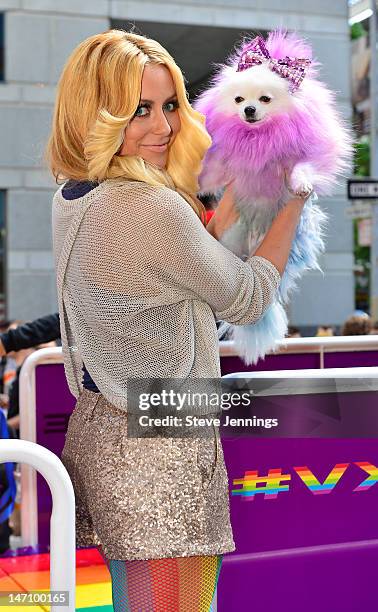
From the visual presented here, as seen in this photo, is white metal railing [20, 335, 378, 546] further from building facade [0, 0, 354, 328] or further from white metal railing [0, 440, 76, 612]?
building facade [0, 0, 354, 328]

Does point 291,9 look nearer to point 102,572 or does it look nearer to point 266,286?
point 102,572

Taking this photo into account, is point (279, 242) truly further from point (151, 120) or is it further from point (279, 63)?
point (279, 63)

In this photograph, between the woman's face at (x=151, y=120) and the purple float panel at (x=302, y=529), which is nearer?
the woman's face at (x=151, y=120)

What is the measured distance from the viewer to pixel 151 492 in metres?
1.81

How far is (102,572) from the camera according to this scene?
322 centimetres

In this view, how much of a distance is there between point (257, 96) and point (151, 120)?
612 millimetres

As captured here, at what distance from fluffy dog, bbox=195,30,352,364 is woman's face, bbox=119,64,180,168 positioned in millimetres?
445

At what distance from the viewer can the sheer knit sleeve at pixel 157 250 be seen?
181cm

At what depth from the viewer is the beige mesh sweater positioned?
182cm

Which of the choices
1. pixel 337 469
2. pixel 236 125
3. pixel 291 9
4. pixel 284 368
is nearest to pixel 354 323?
pixel 284 368

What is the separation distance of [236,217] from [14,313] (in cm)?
829

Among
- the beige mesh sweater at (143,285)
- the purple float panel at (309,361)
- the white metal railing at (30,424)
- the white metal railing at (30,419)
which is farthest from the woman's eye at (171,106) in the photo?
the purple float panel at (309,361)

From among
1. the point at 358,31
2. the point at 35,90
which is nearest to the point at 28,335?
the point at 35,90

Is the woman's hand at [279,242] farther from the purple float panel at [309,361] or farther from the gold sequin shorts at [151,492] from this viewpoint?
the purple float panel at [309,361]
